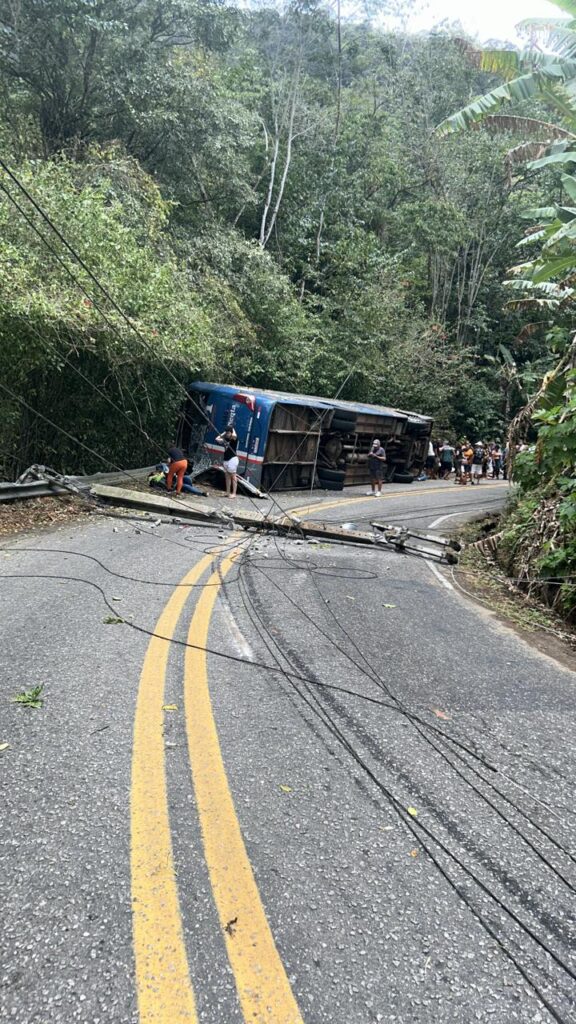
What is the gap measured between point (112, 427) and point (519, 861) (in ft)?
48.6

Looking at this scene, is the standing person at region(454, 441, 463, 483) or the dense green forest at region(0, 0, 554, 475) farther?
the standing person at region(454, 441, 463, 483)

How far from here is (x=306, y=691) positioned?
459cm

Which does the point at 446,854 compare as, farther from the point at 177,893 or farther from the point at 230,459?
the point at 230,459

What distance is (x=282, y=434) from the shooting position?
1744 centimetres

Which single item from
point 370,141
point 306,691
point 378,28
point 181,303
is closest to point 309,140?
point 370,141

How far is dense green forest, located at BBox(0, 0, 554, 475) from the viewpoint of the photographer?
1312 centimetres

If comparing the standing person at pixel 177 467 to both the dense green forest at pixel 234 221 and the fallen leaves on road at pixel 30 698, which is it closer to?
the dense green forest at pixel 234 221

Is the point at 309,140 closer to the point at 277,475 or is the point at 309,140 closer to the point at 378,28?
the point at 277,475

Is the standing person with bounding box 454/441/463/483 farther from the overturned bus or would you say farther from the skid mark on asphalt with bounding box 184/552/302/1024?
the skid mark on asphalt with bounding box 184/552/302/1024

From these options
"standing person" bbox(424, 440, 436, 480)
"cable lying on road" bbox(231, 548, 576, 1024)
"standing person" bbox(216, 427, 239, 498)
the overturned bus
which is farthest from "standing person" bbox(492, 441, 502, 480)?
"cable lying on road" bbox(231, 548, 576, 1024)

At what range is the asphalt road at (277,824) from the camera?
213 centimetres

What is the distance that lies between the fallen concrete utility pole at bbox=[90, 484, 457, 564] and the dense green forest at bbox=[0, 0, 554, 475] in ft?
7.76

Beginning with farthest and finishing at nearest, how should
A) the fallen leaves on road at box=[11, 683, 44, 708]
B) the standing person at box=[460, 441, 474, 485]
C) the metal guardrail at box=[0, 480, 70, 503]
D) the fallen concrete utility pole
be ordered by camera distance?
the standing person at box=[460, 441, 474, 485] < the fallen concrete utility pole < the metal guardrail at box=[0, 480, 70, 503] < the fallen leaves on road at box=[11, 683, 44, 708]

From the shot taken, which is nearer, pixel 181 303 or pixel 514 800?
pixel 514 800
